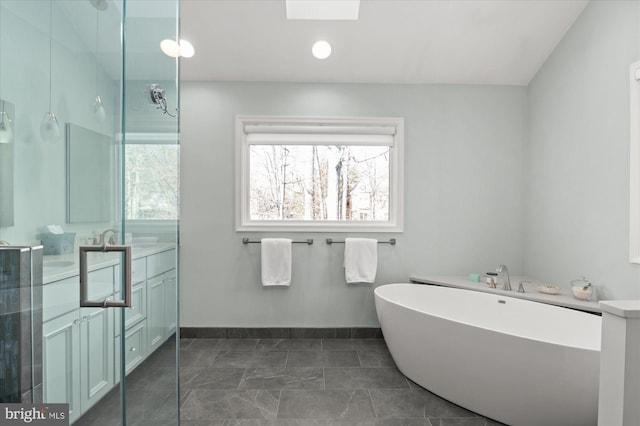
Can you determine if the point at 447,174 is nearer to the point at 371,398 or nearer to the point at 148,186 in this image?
the point at 371,398

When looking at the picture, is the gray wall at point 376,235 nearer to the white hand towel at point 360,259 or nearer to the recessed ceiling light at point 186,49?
the white hand towel at point 360,259

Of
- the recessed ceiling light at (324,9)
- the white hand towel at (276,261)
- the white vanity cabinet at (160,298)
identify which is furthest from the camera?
the white hand towel at (276,261)

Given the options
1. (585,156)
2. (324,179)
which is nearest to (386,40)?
(324,179)

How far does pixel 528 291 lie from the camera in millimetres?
2504

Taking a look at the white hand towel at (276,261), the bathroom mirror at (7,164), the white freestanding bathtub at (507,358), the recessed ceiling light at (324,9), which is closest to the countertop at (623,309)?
the white freestanding bathtub at (507,358)

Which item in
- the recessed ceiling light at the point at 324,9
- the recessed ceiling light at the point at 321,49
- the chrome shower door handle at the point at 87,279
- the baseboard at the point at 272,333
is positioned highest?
the recessed ceiling light at the point at 324,9

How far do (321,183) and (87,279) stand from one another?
2.48 m

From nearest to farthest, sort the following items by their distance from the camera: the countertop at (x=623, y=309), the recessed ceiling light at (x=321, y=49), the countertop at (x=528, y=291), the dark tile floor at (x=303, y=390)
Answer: the countertop at (x=623, y=309), the dark tile floor at (x=303, y=390), the countertop at (x=528, y=291), the recessed ceiling light at (x=321, y=49)

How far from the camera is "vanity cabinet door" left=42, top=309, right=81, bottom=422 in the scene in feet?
2.15

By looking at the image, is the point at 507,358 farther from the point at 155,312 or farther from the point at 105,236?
the point at 105,236

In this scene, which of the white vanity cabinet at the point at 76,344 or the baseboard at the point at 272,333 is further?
the baseboard at the point at 272,333

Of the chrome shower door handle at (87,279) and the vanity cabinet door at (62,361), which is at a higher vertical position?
the chrome shower door handle at (87,279)

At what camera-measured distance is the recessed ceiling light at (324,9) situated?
2328 mm

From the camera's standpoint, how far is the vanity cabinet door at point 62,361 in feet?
2.15
